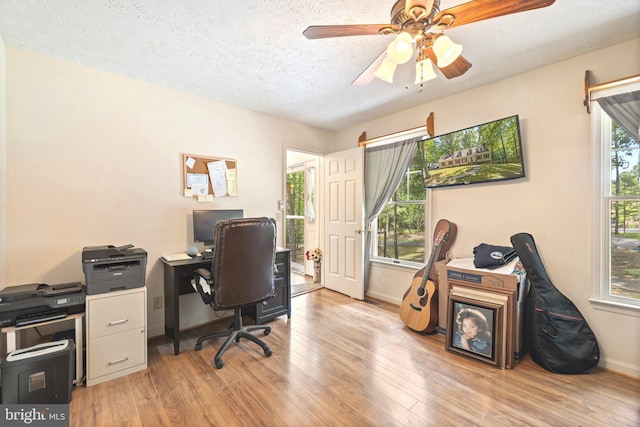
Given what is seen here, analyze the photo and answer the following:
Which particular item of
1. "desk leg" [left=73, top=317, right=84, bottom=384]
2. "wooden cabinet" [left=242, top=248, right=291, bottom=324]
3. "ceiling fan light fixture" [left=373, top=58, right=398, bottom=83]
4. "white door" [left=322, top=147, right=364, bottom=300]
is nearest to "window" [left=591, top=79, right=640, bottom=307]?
"ceiling fan light fixture" [left=373, top=58, right=398, bottom=83]

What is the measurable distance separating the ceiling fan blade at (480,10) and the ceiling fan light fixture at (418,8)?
81mm

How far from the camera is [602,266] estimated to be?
205 centimetres

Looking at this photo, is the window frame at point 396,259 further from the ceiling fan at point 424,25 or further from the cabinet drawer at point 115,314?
the cabinet drawer at point 115,314

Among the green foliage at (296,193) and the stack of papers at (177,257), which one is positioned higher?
the green foliage at (296,193)

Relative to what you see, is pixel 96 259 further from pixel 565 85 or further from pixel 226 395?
pixel 565 85

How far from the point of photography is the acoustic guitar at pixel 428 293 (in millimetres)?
2605

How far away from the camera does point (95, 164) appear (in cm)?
228

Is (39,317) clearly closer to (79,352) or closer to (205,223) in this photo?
(79,352)

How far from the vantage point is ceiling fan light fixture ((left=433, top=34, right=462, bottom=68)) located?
1369mm

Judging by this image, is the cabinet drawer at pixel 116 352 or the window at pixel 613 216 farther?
the window at pixel 613 216

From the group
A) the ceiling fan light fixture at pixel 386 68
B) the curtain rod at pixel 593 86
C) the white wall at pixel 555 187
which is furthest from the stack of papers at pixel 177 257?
the curtain rod at pixel 593 86

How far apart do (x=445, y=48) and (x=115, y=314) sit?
2.66 metres

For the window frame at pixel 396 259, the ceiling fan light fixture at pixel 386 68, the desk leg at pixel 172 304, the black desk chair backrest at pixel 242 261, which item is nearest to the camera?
the ceiling fan light fixture at pixel 386 68

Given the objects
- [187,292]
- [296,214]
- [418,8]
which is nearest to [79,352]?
[187,292]
